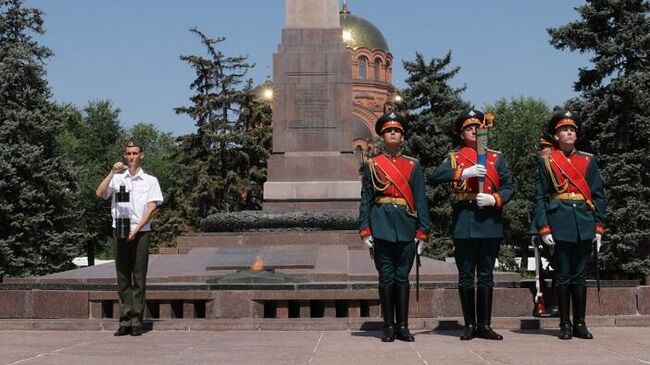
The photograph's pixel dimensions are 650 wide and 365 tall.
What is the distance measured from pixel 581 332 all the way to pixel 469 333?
0.93 m

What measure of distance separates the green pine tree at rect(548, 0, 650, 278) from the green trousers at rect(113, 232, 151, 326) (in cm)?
1925

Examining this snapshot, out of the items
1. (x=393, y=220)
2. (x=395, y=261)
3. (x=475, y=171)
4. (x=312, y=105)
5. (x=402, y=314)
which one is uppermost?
(x=312, y=105)

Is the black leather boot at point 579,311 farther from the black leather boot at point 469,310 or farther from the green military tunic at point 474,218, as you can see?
the black leather boot at point 469,310

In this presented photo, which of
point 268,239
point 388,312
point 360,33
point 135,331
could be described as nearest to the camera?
point 388,312

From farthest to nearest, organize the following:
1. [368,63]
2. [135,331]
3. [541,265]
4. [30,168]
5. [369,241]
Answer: [368,63]
[30,168]
[541,265]
[135,331]
[369,241]

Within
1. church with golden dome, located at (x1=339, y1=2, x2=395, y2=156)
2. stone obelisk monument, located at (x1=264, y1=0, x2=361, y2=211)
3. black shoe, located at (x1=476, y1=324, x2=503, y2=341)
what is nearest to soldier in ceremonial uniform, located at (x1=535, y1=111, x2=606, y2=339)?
black shoe, located at (x1=476, y1=324, x2=503, y2=341)

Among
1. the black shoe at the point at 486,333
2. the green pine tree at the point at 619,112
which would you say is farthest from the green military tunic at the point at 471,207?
the green pine tree at the point at 619,112

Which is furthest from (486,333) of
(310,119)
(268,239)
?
(310,119)

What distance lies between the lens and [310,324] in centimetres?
788

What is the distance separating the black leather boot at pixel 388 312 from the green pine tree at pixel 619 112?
18.8 m

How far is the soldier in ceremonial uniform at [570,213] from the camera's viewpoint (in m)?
6.99

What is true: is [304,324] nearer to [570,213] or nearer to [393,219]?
[393,219]

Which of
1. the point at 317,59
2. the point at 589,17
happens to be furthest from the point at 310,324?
the point at 589,17

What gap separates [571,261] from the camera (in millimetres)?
7121
